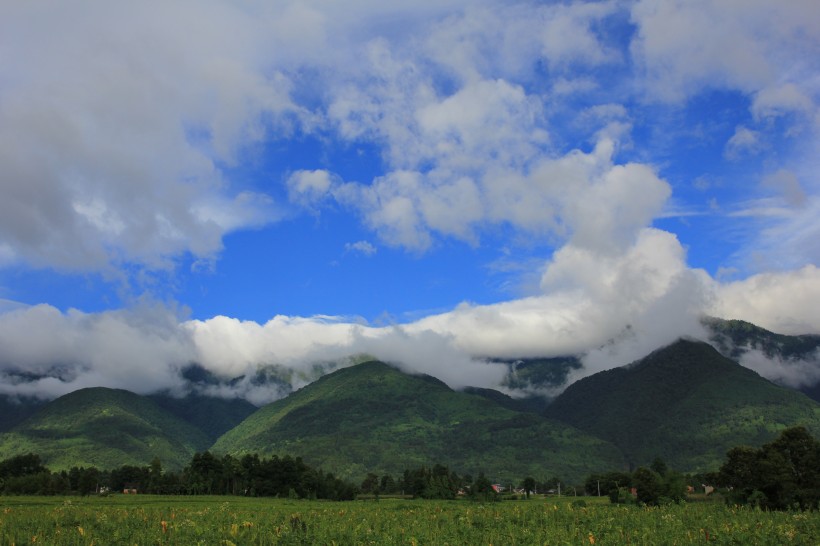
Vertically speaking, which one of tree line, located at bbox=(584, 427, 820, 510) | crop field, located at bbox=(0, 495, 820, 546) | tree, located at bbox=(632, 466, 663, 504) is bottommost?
tree, located at bbox=(632, 466, 663, 504)

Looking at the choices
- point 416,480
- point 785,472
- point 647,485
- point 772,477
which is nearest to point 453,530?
point 772,477

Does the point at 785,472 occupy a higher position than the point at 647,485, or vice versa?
the point at 785,472

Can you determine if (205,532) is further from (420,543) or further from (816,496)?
(816,496)

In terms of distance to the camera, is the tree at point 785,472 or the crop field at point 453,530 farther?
the tree at point 785,472

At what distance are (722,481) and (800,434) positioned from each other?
19041mm

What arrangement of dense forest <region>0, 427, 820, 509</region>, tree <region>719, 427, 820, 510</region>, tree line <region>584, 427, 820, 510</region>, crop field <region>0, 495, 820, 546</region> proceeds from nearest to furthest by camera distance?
crop field <region>0, 495, 820, 546</region>, tree line <region>584, 427, 820, 510</region>, tree <region>719, 427, 820, 510</region>, dense forest <region>0, 427, 820, 509</region>

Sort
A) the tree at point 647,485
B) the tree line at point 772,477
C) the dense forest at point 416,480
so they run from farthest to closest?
the tree at point 647,485 → the dense forest at point 416,480 → the tree line at point 772,477

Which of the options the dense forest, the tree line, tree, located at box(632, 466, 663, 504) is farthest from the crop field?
tree, located at box(632, 466, 663, 504)

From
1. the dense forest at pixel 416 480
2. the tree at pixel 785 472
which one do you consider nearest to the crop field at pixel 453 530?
the dense forest at pixel 416 480

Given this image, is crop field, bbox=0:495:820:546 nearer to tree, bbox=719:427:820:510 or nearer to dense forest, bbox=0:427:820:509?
dense forest, bbox=0:427:820:509

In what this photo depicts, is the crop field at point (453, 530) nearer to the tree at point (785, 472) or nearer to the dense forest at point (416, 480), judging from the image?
the dense forest at point (416, 480)

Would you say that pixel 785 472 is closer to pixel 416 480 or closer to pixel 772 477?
pixel 772 477

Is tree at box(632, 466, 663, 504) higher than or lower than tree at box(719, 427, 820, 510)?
lower

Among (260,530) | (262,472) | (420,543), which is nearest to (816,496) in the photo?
(420,543)
